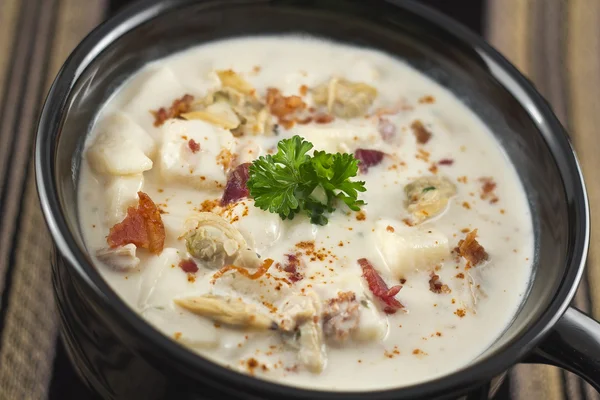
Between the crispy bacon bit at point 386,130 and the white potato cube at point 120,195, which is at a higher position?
the crispy bacon bit at point 386,130

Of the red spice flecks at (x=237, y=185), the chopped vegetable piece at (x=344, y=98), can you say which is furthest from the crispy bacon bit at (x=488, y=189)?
the red spice flecks at (x=237, y=185)

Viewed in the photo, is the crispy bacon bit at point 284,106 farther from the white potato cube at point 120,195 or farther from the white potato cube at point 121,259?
the white potato cube at point 121,259

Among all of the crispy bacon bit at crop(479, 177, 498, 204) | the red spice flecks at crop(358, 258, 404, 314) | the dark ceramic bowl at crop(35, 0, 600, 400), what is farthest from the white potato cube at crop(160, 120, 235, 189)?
the crispy bacon bit at crop(479, 177, 498, 204)

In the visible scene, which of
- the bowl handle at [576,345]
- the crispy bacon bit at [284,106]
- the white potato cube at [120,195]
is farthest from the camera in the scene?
the crispy bacon bit at [284,106]

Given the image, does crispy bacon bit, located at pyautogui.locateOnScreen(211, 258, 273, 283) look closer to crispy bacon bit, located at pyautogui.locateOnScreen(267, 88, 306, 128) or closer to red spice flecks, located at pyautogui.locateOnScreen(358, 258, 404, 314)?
red spice flecks, located at pyautogui.locateOnScreen(358, 258, 404, 314)

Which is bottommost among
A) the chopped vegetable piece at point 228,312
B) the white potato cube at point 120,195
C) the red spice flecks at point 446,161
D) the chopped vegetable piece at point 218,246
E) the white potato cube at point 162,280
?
the chopped vegetable piece at point 228,312

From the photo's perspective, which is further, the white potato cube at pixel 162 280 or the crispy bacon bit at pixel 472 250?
the crispy bacon bit at pixel 472 250

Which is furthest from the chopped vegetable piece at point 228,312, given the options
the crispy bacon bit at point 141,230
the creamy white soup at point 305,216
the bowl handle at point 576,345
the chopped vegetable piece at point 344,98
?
the chopped vegetable piece at point 344,98

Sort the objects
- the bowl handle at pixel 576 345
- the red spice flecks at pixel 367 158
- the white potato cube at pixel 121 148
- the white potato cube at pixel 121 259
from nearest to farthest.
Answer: the bowl handle at pixel 576 345 < the white potato cube at pixel 121 259 < the white potato cube at pixel 121 148 < the red spice flecks at pixel 367 158

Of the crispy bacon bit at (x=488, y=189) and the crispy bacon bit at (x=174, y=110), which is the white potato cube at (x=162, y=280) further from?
the crispy bacon bit at (x=488, y=189)
